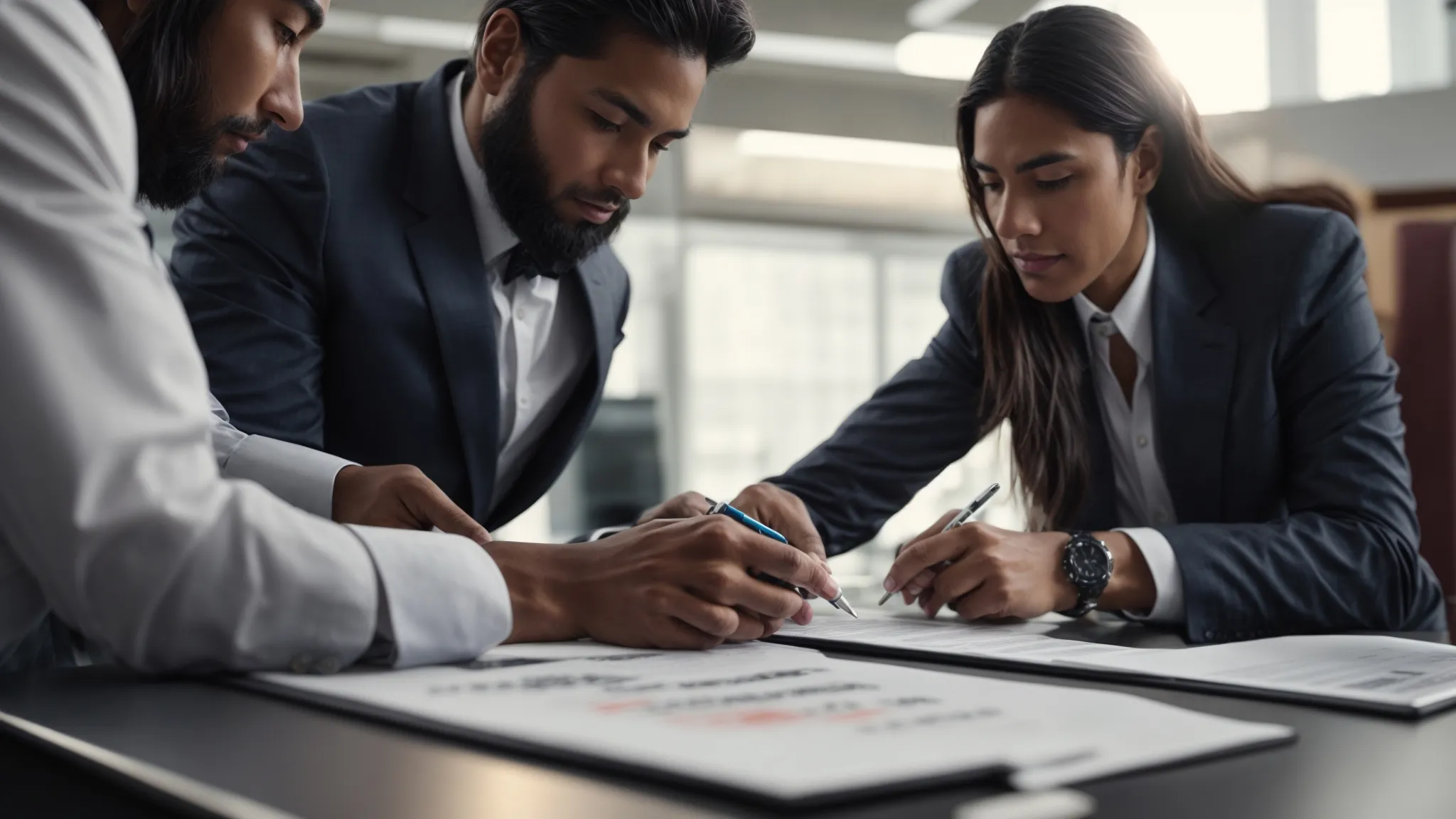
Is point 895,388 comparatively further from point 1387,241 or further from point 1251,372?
point 1387,241

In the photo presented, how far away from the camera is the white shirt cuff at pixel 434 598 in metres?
0.85

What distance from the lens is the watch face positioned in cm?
139

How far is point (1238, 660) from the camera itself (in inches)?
38.6

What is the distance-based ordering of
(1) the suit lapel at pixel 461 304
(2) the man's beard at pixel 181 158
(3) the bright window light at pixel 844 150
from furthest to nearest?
1. (3) the bright window light at pixel 844 150
2. (1) the suit lapel at pixel 461 304
3. (2) the man's beard at pixel 181 158

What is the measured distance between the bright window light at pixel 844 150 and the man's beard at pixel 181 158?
237 inches

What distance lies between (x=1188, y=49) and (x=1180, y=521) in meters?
5.14

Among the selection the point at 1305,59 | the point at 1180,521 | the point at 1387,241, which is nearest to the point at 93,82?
the point at 1180,521

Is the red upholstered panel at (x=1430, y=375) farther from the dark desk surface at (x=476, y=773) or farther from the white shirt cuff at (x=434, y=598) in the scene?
the white shirt cuff at (x=434, y=598)

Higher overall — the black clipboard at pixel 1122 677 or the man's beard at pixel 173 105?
the man's beard at pixel 173 105

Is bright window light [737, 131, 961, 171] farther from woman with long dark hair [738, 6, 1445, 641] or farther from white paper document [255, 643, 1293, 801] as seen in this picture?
white paper document [255, 643, 1293, 801]

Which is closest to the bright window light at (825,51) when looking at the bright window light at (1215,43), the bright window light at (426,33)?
the bright window light at (1215,43)

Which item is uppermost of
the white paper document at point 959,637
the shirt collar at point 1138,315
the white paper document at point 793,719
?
the shirt collar at point 1138,315

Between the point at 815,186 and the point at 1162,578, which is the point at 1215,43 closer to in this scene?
the point at 815,186

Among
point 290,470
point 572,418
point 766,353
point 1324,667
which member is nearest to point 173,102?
point 290,470
